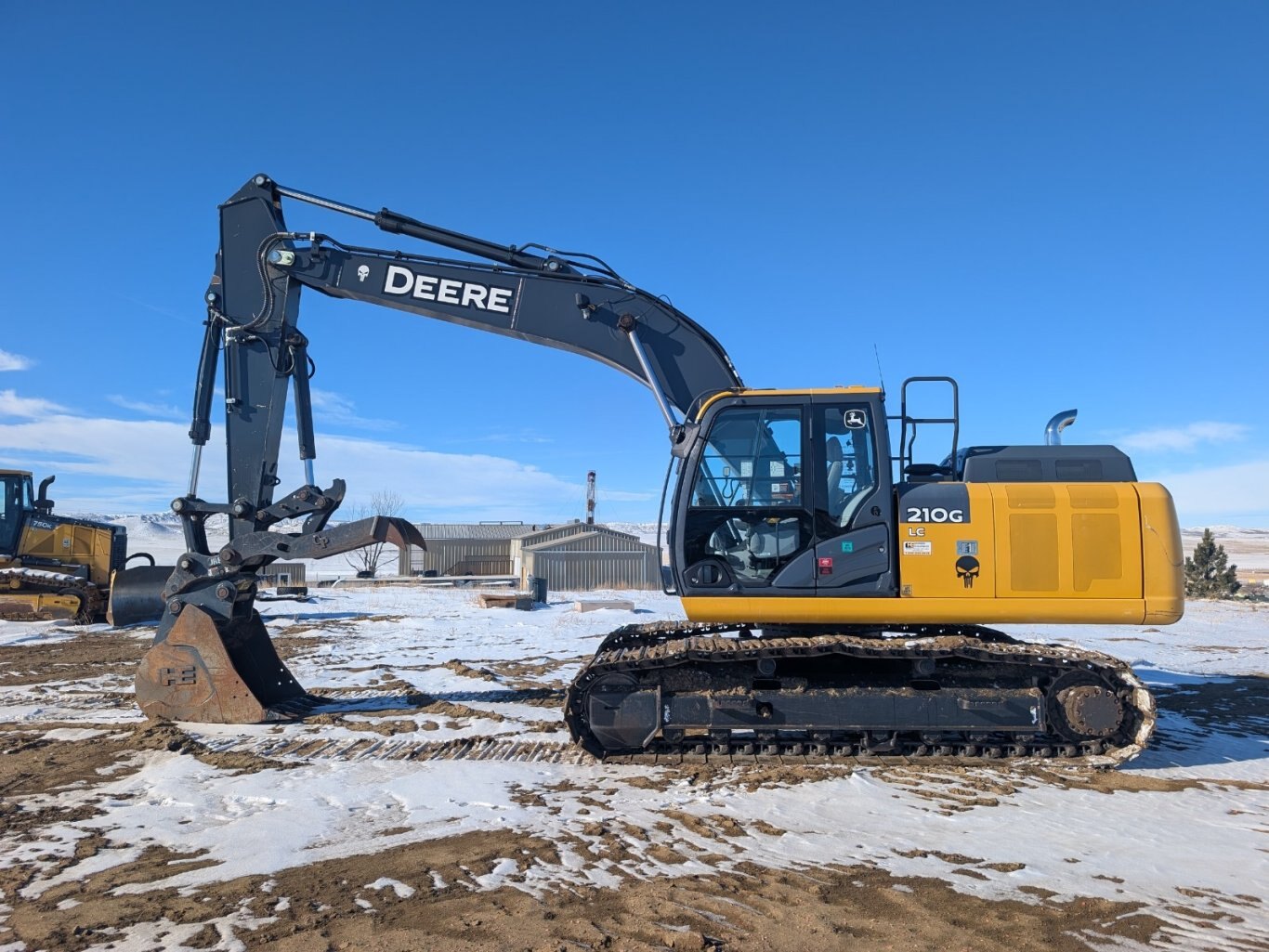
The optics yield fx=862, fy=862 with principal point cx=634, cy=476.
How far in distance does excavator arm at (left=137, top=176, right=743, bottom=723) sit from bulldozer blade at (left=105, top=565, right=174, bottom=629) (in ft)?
37.3

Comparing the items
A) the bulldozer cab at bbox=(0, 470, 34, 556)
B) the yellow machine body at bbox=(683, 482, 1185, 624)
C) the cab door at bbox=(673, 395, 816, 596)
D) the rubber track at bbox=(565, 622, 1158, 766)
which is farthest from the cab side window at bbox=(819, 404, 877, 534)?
the bulldozer cab at bbox=(0, 470, 34, 556)

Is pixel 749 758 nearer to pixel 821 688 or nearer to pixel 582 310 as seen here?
pixel 821 688

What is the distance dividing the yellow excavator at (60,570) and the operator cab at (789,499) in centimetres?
1580

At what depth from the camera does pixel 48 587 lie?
61.8 ft

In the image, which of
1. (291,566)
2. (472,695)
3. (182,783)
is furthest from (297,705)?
(291,566)

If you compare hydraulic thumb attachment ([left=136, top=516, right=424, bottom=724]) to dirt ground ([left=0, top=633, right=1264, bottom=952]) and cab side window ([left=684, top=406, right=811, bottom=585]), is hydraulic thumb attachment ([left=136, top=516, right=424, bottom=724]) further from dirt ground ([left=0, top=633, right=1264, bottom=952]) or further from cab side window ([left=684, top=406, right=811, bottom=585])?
dirt ground ([left=0, top=633, right=1264, bottom=952])

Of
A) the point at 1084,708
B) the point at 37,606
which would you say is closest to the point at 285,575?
the point at 37,606

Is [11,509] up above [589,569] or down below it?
above

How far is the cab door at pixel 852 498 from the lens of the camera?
23.0ft

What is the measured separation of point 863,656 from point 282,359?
6.46 meters

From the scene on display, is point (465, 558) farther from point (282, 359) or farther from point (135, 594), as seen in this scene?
point (282, 359)

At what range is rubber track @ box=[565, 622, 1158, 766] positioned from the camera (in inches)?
269

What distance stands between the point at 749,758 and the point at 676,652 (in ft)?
3.52

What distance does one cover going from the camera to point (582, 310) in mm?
8547
